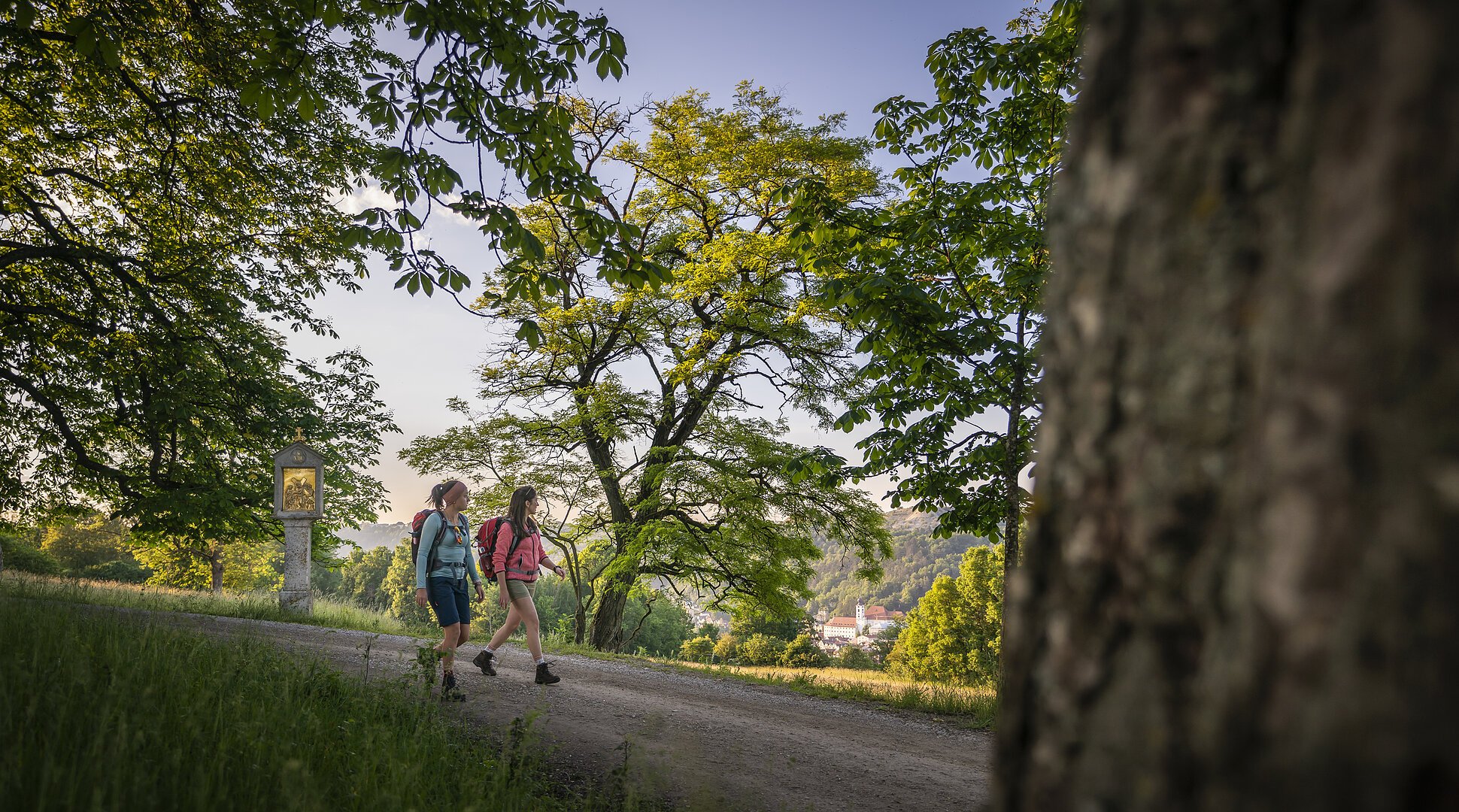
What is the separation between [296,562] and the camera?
12820mm

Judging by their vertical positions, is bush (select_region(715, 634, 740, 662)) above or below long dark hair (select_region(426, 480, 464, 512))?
below

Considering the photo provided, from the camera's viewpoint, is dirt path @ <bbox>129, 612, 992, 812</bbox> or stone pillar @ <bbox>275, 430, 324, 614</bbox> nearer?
dirt path @ <bbox>129, 612, 992, 812</bbox>

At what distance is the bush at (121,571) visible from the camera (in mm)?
41922

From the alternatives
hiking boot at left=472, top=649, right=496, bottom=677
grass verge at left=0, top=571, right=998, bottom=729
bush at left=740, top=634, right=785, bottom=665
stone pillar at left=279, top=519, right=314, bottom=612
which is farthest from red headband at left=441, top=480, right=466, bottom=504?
bush at left=740, top=634, right=785, bottom=665

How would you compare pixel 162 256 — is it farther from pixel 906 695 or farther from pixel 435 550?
pixel 906 695

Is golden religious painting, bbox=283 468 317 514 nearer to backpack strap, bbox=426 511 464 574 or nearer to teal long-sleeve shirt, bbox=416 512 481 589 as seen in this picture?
teal long-sleeve shirt, bbox=416 512 481 589

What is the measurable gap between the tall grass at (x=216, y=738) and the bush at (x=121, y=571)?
165 ft

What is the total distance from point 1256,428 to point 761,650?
53078mm

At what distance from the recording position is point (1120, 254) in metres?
0.82

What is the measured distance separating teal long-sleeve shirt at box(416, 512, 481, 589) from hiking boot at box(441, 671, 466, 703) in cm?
79

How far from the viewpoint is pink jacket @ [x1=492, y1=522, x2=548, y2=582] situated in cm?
660

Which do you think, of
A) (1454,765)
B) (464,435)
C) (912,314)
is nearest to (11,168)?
(464,435)

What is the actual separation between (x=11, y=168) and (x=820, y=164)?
13549 mm

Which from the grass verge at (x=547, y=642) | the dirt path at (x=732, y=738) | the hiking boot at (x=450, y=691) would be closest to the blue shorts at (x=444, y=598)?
the hiking boot at (x=450, y=691)
